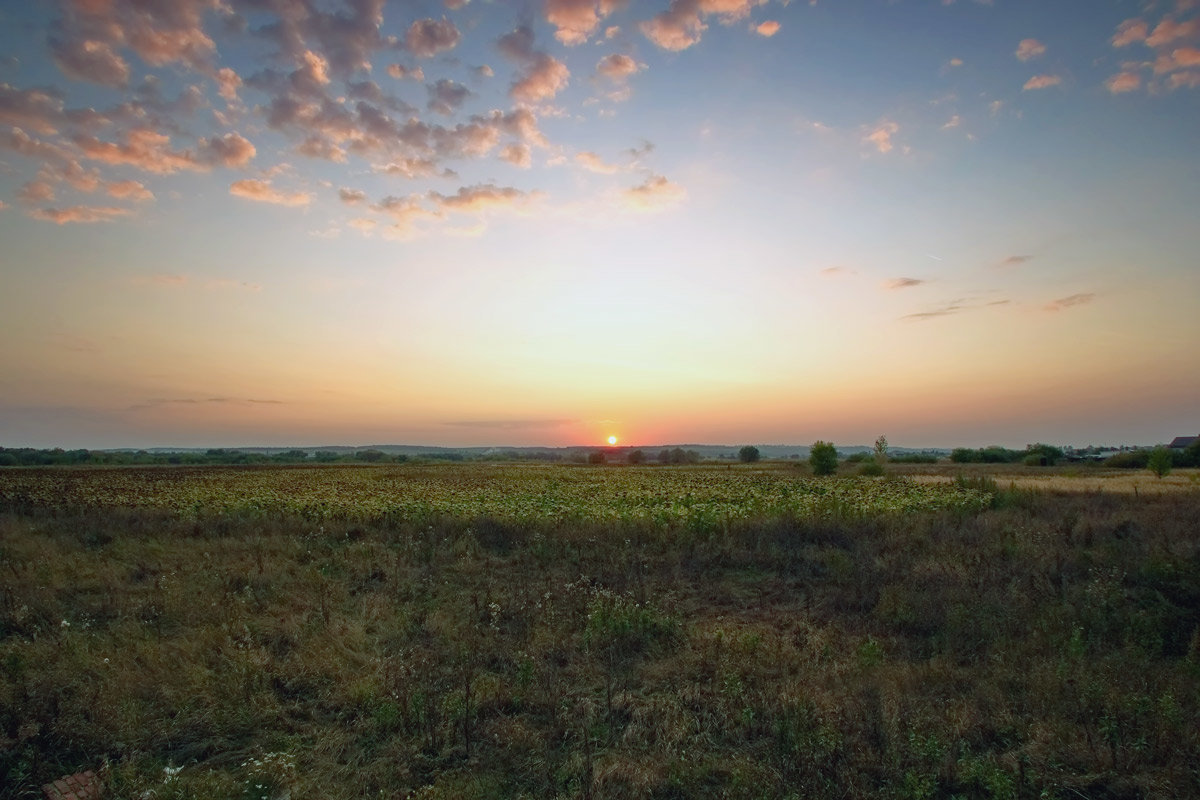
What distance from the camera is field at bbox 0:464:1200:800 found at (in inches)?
221

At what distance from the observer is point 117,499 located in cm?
2447

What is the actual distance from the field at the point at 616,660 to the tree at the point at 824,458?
3737 centimetres

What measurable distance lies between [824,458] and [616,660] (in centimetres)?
4876

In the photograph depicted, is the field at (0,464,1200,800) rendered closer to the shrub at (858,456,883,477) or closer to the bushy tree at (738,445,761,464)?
the shrub at (858,456,883,477)

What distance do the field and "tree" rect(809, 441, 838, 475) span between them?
123ft

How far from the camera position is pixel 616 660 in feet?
27.7

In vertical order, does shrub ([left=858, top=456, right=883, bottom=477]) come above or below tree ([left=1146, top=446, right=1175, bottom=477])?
below

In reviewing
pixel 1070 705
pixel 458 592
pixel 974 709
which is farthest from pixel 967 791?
pixel 458 592

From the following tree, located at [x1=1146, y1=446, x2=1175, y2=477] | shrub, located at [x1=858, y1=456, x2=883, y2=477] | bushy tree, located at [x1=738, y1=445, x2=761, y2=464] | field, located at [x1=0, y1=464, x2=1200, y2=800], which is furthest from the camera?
bushy tree, located at [x1=738, y1=445, x2=761, y2=464]

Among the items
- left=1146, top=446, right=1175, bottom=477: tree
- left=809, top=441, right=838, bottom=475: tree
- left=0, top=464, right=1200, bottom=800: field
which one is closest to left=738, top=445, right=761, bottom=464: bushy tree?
left=809, top=441, right=838, bottom=475: tree

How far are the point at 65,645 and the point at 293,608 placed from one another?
9.71 ft

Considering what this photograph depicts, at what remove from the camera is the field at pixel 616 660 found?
18.4 ft

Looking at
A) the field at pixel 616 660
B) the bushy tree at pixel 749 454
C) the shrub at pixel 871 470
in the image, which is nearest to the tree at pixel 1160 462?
the shrub at pixel 871 470

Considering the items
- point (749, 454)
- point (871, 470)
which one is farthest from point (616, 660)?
point (749, 454)
